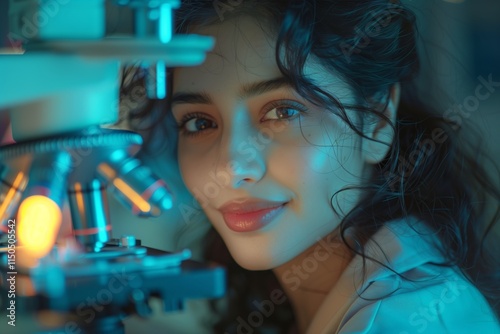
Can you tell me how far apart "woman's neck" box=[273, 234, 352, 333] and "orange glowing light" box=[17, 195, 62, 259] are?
539 mm

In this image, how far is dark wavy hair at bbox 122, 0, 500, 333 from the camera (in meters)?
1.08

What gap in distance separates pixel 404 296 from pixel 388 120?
306mm

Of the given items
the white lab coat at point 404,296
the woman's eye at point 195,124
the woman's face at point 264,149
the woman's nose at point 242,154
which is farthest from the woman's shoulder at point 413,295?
the woman's eye at point 195,124

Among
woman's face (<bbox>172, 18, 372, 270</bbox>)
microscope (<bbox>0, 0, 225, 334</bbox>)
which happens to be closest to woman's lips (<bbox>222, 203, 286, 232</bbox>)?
woman's face (<bbox>172, 18, 372, 270</bbox>)

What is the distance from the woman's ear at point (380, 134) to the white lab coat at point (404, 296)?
12cm

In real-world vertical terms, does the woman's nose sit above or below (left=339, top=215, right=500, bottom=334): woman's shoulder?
above

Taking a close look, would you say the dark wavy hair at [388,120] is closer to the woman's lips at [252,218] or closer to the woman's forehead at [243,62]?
the woman's forehead at [243,62]

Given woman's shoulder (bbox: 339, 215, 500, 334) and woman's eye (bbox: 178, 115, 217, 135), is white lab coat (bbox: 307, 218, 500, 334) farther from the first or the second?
woman's eye (bbox: 178, 115, 217, 135)

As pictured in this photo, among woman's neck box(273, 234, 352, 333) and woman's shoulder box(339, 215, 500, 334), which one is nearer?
woman's shoulder box(339, 215, 500, 334)

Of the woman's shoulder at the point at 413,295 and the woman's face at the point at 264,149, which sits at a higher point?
the woman's face at the point at 264,149

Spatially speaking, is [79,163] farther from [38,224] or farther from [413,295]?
[413,295]

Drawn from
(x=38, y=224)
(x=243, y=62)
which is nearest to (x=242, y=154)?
(x=243, y=62)

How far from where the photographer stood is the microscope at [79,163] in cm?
74

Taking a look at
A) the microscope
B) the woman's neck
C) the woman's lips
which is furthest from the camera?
the woman's neck
